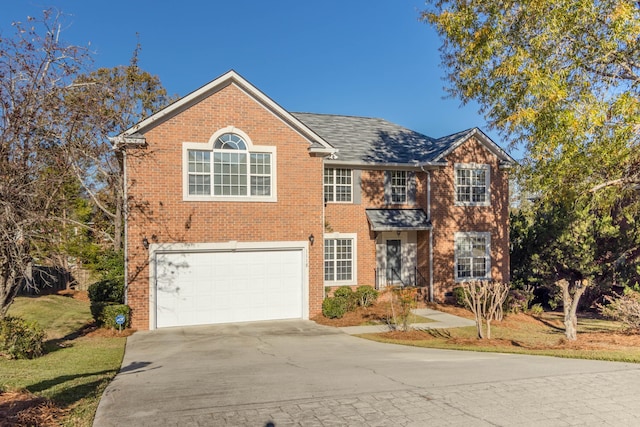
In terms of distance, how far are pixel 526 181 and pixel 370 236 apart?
20.8 ft

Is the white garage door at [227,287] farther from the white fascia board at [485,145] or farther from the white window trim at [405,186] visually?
the white fascia board at [485,145]

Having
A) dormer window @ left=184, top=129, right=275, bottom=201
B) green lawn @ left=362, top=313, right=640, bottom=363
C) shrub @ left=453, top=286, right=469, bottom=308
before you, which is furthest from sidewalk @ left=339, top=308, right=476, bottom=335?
dormer window @ left=184, top=129, right=275, bottom=201

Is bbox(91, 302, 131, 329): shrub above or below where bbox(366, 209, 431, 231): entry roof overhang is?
below

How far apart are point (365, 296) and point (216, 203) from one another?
Answer: 6832mm

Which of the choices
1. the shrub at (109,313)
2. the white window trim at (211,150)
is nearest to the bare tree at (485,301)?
the white window trim at (211,150)

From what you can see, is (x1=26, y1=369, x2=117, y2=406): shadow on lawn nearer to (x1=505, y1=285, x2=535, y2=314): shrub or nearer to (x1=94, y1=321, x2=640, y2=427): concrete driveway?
(x1=94, y1=321, x2=640, y2=427): concrete driveway

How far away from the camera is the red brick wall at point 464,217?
2000 centimetres

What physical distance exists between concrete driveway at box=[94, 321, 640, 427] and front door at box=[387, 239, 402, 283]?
28.9ft

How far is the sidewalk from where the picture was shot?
14781 mm

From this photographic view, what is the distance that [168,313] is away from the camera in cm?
1487

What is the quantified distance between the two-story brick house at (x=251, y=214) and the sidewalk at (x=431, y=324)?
1.79 metres

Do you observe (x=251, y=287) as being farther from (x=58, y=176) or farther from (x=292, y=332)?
(x=58, y=176)

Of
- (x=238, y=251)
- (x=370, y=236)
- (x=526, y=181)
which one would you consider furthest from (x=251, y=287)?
(x=526, y=181)

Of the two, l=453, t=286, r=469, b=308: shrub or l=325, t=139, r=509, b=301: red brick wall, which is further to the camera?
l=325, t=139, r=509, b=301: red brick wall
